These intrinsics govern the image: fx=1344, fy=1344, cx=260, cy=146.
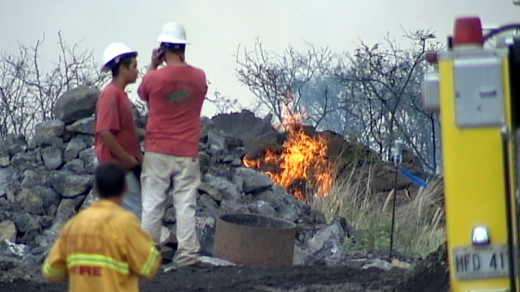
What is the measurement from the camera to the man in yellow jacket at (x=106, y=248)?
20.0ft

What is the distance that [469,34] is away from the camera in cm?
556

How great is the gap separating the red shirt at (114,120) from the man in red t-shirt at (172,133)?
0.44 m

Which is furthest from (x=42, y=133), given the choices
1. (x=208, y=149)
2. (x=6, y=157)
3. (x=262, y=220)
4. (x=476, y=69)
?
(x=476, y=69)

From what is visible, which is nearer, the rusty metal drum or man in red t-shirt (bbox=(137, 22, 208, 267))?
→ man in red t-shirt (bbox=(137, 22, 208, 267))

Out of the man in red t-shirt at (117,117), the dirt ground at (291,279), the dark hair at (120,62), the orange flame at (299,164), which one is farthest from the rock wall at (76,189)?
the dark hair at (120,62)

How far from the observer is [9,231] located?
39.4 feet

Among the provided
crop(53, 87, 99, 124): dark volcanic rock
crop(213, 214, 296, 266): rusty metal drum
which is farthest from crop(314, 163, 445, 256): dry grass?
crop(53, 87, 99, 124): dark volcanic rock

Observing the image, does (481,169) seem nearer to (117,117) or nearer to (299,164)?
(117,117)

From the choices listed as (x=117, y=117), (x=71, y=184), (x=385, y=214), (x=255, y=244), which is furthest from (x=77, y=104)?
(x=117, y=117)

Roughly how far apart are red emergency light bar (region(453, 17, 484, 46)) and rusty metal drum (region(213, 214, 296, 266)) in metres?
5.10

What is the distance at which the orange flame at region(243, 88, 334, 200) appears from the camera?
1473 cm

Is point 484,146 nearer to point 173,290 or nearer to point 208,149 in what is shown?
point 173,290

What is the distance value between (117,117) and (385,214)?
5374mm

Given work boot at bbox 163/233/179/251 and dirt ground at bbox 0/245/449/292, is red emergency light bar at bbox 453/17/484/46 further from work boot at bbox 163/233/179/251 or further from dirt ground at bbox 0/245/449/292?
work boot at bbox 163/233/179/251
